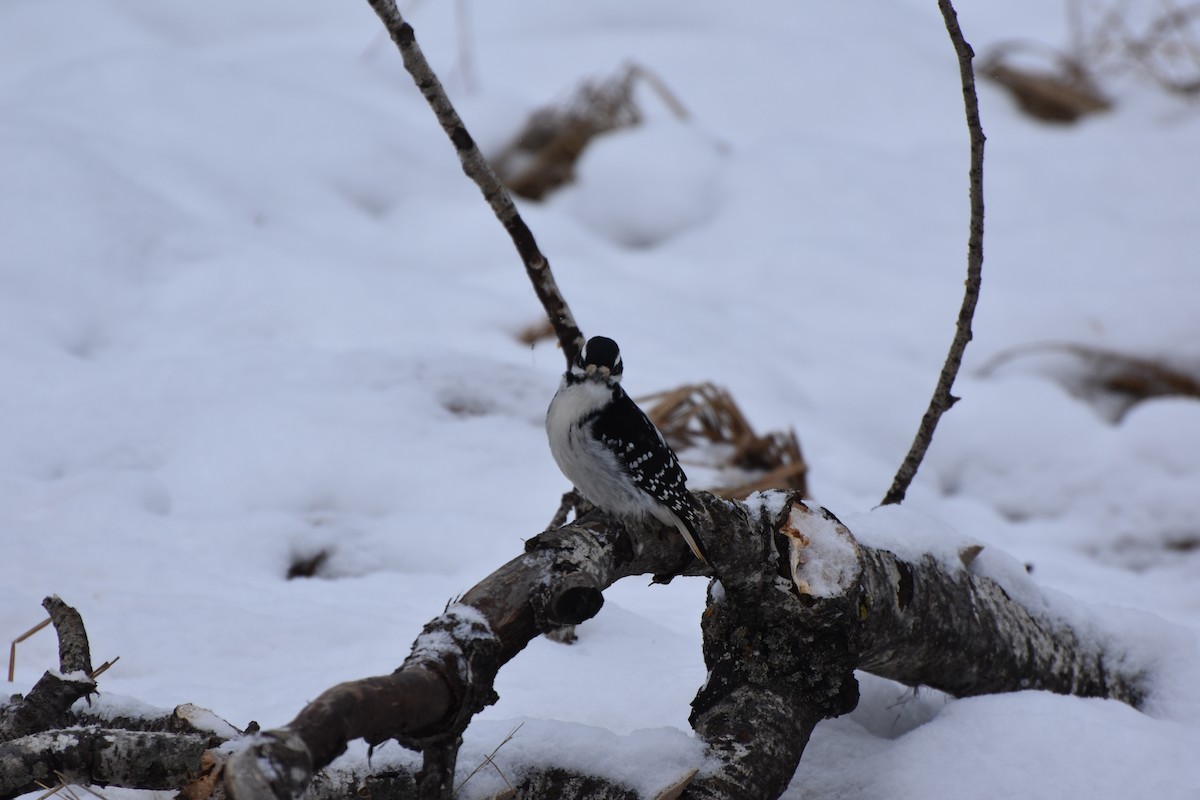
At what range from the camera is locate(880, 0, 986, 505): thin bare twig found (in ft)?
8.75

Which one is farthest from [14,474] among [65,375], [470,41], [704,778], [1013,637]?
[470,41]

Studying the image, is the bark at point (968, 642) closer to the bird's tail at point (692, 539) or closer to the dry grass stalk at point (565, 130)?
the bird's tail at point (692, 539)

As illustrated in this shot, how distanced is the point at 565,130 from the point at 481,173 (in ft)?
14.4

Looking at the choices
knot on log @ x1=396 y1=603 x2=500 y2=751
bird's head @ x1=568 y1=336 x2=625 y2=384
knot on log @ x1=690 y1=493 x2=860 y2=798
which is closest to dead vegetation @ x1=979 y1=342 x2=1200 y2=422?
bird's head @ x1=568 y1=336 x2=625 y2=384

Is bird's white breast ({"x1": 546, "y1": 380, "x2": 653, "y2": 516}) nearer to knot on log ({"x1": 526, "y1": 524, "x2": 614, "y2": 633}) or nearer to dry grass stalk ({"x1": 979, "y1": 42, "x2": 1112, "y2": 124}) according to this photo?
knot on log ({"x1": 526, "y1": 524, "x2": 614, "y2": 633})

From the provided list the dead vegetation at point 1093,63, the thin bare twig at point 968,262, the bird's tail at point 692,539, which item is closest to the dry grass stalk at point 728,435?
the thin bare twig at point 968,262

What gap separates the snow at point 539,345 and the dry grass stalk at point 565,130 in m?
0.19

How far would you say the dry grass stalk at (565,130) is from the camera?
274 inches

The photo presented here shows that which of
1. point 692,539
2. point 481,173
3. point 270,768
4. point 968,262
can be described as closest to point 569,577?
point 692,539

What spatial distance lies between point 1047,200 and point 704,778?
19.8 feet

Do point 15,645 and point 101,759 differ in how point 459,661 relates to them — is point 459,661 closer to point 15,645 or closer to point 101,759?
point 101,759

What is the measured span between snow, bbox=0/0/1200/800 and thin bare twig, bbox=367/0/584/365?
0.88m

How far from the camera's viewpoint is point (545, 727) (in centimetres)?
217

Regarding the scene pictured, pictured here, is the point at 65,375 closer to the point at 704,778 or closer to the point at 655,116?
the point at 704,778
